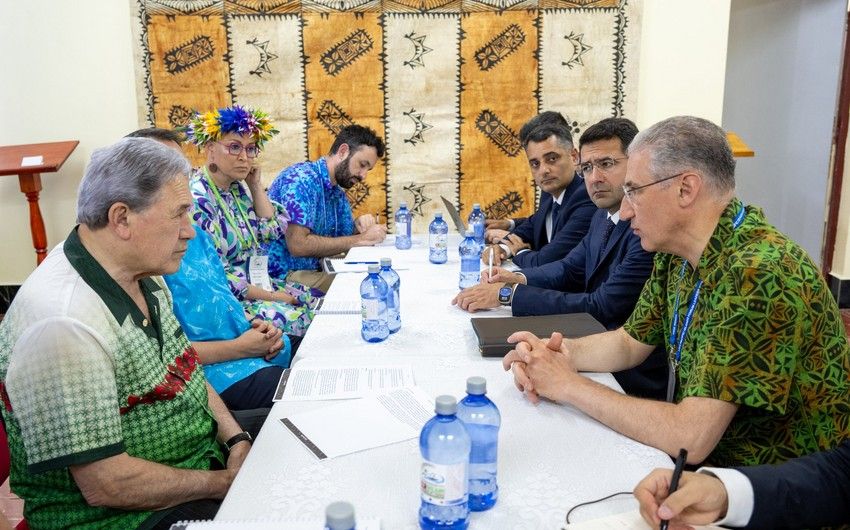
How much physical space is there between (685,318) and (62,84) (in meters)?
4.34

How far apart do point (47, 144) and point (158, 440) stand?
361 centimetres

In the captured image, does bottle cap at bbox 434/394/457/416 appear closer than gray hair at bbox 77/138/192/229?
Yes

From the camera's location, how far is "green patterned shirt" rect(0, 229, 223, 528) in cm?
117

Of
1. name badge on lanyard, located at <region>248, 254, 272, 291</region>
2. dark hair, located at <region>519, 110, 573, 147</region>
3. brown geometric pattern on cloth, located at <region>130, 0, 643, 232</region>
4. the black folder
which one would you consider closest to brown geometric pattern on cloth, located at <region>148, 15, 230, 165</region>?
brown geometric pattern on cloth, located at <region>130, 0, 643, 232</region>

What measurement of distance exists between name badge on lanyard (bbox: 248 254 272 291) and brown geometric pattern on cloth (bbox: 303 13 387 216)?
175 cm

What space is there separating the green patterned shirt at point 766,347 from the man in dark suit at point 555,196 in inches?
67.7

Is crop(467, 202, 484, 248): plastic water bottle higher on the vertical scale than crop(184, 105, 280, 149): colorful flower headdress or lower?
lower

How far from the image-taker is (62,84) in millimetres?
4309

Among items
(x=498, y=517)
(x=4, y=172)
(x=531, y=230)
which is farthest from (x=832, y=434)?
(x=4, y=172)

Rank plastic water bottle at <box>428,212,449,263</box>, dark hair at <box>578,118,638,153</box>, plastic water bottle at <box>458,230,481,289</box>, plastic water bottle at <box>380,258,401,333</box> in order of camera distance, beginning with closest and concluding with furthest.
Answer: plastic water bottle at <box>380,258,401,333</box>, dark hair at <box>578,118,638,153</box>, plastic water bottle at <box>458,230,481,289</box>, plastic water bottle at <box>428,212,449,263</box>

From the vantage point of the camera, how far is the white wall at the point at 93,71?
4.24 meters

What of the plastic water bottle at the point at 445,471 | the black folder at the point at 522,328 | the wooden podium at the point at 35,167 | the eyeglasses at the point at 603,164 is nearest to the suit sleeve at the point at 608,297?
the black folder at the point at 522,328

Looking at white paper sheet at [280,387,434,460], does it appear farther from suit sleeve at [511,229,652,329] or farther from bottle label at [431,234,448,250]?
bottle label at [431,234,448,250]

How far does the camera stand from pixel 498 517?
40.6 inches
